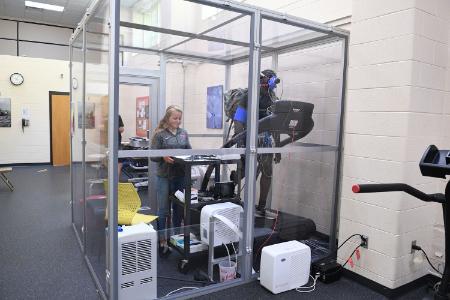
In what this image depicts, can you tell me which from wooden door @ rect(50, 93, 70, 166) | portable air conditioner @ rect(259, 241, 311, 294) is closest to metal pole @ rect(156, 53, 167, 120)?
portable air conditioner @ rect(259, 241, 311, 294)

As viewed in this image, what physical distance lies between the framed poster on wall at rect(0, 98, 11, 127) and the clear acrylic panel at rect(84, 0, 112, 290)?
620 centimetres

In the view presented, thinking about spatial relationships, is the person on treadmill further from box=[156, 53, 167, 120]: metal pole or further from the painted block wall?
the painted block wall

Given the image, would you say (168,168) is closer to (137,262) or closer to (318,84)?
(137,262)

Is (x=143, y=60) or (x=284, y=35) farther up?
(x=284, y=35)

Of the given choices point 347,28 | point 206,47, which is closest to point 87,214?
point 206,47

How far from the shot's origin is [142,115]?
14.2ft

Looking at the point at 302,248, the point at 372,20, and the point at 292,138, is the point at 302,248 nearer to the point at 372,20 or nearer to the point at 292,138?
the point at 292,138

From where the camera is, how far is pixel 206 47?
395 cm

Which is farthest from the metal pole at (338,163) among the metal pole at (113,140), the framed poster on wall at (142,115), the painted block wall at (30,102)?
the painted block wall at (30,102)

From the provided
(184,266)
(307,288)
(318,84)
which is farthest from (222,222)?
(318,84)

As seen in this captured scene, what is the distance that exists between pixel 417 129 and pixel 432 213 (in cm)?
76

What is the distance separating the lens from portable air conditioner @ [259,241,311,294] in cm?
251

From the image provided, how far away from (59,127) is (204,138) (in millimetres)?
5928

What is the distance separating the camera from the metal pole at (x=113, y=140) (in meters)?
1.92
